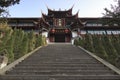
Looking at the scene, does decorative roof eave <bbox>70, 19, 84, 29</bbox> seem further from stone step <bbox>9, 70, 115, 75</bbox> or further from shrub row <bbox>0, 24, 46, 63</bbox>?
stone step <bbox>9, 70, 115, 75</bbox>

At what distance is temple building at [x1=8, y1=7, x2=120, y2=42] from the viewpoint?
47.8 metres

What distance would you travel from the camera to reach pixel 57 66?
1205 cm

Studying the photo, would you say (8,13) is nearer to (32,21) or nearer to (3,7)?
(3,7)

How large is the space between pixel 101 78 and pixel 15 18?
137 ft

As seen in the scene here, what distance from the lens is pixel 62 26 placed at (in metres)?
49.7

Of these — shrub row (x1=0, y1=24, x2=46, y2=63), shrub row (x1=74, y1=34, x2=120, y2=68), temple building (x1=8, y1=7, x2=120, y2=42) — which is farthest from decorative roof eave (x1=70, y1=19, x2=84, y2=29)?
shrub row (x1=0, y1=24, x2=46, y2=63)

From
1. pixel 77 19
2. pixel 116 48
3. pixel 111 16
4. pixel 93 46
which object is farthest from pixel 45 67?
pixel 77 19

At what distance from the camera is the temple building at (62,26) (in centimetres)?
4775

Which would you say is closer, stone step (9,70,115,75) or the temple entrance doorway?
stone step (9,70,115,75)

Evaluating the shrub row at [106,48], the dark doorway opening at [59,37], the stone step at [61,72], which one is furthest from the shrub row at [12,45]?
the dark doorway opening at [59,37]

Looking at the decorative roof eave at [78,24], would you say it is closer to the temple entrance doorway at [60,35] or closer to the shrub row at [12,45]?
the temple entrance doorway at [60,35]

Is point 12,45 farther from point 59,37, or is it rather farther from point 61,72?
point 59,37

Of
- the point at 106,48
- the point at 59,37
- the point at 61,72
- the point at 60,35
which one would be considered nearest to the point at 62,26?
the point at 60,35

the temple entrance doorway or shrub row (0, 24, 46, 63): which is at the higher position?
shrub row (0, 24, 46, 63)
